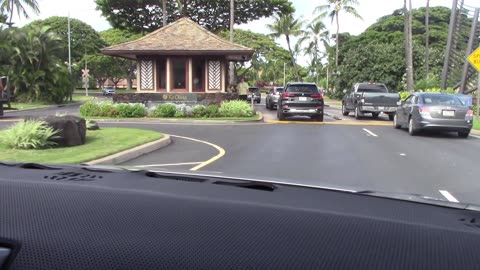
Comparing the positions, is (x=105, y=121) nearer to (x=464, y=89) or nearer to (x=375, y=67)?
(x=464, y=89)

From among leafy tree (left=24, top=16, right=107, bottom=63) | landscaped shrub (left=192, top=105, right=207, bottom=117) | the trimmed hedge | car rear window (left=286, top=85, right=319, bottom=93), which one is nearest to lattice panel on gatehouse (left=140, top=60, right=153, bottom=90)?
the trimmed hedge

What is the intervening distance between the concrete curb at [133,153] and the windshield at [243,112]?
53 mm

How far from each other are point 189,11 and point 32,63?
44.6 ft

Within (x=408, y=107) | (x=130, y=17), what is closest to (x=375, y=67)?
(x=130, y=17)

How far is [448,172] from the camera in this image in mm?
9734

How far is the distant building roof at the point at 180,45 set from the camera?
28500 millimetres

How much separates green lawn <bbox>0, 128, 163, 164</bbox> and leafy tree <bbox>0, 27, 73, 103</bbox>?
29003mm

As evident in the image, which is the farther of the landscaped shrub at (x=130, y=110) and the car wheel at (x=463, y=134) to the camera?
the landscaped shrub at (x=130, y=110)

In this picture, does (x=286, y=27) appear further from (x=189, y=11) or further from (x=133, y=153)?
(x=133, y=153)

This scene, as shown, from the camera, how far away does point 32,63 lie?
134ft

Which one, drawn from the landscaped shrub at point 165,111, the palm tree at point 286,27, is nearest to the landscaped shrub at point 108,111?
the landscaped shrub at point 165,111

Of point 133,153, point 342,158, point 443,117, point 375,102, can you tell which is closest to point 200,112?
point 375,102

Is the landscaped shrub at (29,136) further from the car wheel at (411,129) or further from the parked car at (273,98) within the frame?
the parked car at (273,98)

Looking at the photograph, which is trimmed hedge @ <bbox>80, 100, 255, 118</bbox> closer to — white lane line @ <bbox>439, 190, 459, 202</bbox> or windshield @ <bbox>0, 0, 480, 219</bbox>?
windshield @ <bbox>0, 0, 480, 219</bbox>
